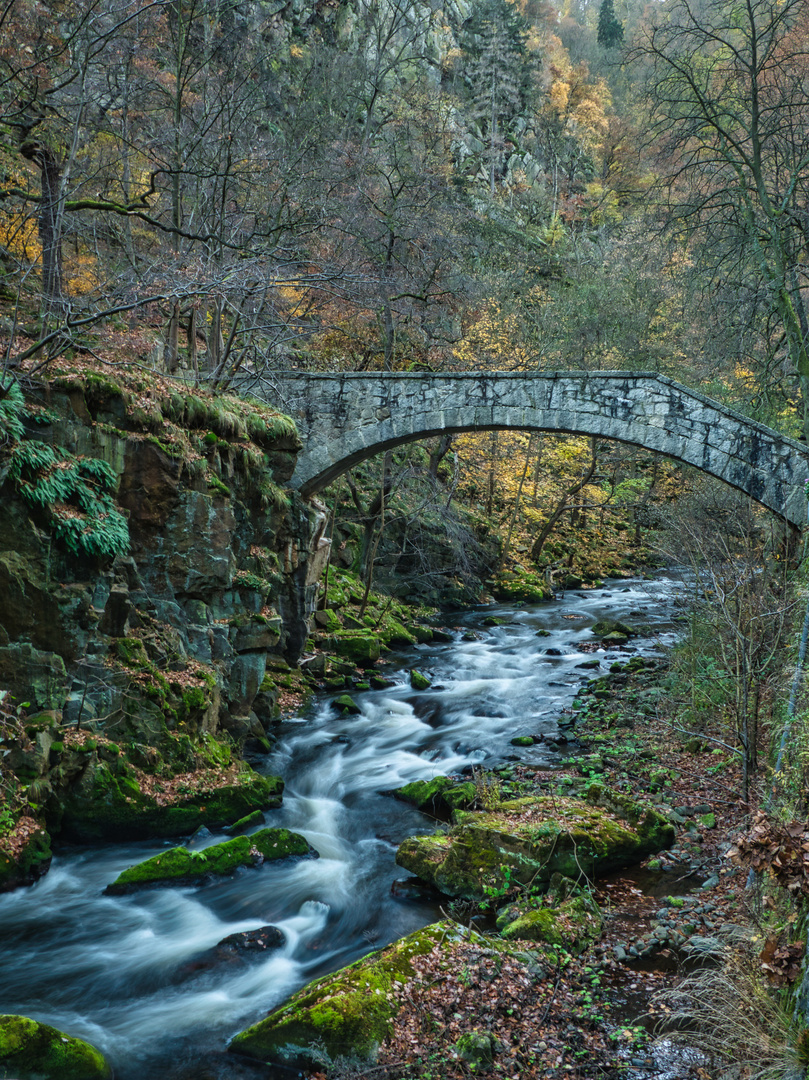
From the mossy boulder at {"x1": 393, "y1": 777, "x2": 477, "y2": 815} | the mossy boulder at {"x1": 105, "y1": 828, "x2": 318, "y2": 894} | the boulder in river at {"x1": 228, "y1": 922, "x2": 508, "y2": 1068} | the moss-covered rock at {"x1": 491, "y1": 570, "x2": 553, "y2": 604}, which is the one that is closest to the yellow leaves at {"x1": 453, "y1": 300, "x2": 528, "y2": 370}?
the moss-covered rock at {"x1": 491, "y1": 570, "x2": 553, "y2": 604}

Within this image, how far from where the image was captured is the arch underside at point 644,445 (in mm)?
9547

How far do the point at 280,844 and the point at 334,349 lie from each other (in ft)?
34.0

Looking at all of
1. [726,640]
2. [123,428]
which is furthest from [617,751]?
[123,428]

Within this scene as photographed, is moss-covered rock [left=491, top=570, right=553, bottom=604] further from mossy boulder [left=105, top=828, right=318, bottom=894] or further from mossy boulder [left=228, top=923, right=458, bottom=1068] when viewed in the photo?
mossy boulder [left=228, top=923, right=458, bottom=1068]

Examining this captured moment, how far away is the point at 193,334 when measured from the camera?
9211 millimetres

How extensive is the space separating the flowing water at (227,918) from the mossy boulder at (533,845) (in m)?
0.33

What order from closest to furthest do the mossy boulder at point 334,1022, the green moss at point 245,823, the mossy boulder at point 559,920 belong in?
1. the mossy boulder at point 334,1022
2. the mossy boulder at point 559,920
3. the green moss at point 245,823

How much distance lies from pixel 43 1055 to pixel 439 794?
419cm

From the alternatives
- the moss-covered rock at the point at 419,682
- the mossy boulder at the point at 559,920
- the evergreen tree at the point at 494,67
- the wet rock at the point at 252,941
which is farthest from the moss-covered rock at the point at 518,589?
the evergreen tree at the point at 494,67

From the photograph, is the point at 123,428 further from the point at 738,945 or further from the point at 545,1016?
the point at 738,945

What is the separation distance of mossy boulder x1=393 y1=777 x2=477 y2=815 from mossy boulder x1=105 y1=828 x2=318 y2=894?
5.06 ft

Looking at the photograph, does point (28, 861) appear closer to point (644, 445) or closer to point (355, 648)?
point (355, 648)

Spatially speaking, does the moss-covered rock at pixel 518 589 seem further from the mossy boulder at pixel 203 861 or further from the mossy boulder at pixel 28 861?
the mossy boulder at pixel 28 861

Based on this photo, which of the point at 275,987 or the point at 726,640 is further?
the point at 726,640
